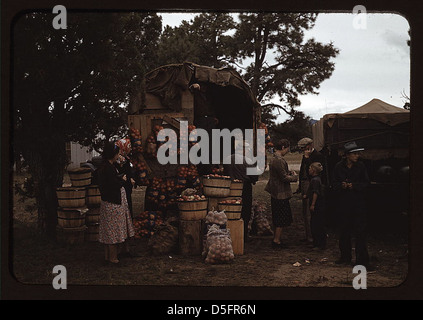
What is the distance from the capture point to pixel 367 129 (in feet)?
24.6

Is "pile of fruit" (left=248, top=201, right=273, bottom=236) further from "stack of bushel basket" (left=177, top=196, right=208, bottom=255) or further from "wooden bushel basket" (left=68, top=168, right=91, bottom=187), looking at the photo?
"wooden bushel basket" (left=68, top=168, right=91, bottom=187)

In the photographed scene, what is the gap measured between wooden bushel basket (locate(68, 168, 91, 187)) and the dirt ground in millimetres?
924

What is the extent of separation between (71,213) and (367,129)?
576cm

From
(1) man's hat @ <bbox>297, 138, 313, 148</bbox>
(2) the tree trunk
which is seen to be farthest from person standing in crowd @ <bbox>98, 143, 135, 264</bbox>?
(1) man's hat @ <bbox>297, 138, 313, 148</bbox>

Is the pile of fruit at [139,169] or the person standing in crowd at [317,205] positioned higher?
the pile of fruit at [139,169]

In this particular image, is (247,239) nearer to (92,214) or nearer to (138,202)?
(92,214)

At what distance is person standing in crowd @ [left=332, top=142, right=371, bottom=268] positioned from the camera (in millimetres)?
5273

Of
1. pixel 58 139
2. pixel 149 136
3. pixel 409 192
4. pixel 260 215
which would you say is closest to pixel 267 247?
pixel 260 215

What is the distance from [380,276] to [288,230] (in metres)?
3.25

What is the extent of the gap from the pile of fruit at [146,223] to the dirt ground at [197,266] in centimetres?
35

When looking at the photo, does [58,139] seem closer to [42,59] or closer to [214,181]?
[42,59]

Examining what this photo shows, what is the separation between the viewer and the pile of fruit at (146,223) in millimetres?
7238

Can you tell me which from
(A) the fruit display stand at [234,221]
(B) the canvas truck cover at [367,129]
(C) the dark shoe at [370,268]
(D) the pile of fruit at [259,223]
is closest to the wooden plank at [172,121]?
(A) the fruit display stand at [234,221]

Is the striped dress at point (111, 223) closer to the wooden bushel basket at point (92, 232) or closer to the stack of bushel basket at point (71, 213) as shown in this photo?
the stack of bushel basket at point (71, 213)
